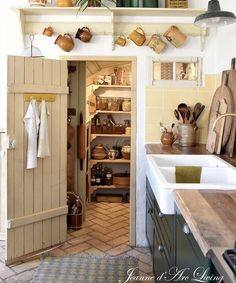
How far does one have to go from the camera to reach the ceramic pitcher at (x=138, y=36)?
321 centimetres

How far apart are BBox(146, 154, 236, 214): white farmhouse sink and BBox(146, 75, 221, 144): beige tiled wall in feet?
2.26

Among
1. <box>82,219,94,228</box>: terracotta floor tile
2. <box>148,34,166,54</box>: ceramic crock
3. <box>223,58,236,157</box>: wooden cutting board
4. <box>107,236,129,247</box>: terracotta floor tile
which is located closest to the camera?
<box>223,58,236,157</box>: wooden cutting board

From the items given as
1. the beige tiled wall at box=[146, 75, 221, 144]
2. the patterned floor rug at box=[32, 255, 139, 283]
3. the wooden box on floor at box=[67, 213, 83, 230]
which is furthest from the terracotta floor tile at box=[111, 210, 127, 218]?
the beige tiled wall at box=[146, 75, 221, 144]

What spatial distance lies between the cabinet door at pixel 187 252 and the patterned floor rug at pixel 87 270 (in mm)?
1243

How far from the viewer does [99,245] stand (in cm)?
344

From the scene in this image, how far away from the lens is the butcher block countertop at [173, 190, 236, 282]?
37.8 inches

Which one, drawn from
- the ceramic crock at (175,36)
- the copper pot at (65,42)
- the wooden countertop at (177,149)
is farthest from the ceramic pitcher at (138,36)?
the wooden countertop at (177,149)

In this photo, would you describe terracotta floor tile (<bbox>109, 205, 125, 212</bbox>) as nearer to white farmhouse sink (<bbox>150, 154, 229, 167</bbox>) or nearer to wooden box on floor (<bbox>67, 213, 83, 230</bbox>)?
wooden box on floor (<bbox>67, 213, 83, 230</bbox>)

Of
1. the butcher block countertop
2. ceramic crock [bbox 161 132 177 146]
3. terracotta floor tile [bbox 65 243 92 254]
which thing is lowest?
terracotta floor tile [bbox 65 243 92 254]

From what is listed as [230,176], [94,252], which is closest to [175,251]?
[230,176]

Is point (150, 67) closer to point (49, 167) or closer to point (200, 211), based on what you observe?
point (49, 167)

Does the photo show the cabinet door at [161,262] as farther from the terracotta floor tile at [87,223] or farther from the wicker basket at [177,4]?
Result: the wicker basket at [177,4]

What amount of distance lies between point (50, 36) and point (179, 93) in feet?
4.36

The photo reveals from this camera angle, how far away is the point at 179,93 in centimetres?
334
